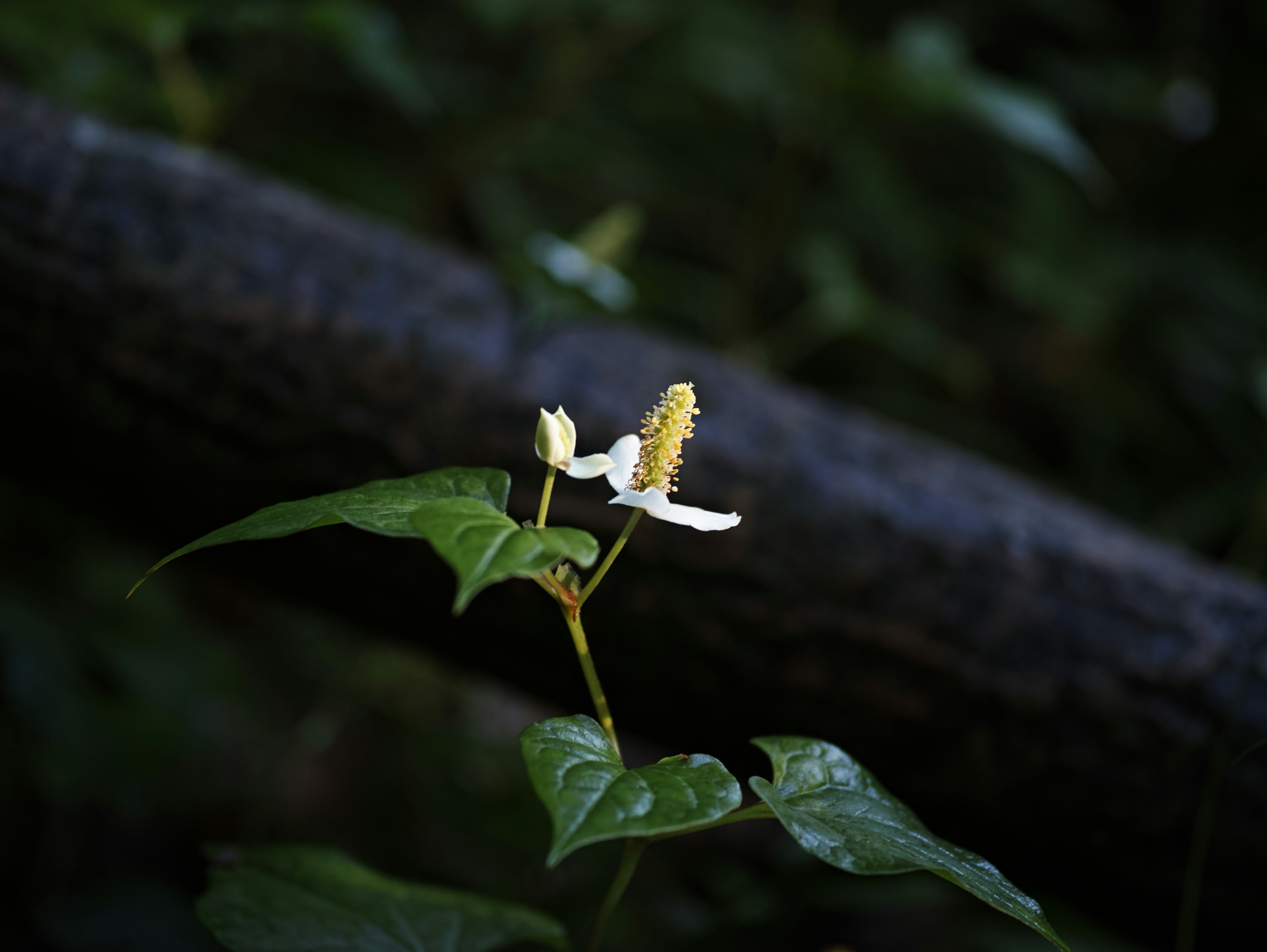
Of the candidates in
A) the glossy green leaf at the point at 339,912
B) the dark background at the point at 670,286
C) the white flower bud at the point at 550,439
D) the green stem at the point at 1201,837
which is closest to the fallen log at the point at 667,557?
the green stem at the point at 1201,837

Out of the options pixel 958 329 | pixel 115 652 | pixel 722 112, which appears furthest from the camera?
pixel 958 329

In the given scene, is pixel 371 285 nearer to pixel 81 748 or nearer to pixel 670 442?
pixel 670 442

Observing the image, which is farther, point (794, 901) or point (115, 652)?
point (115, 652)

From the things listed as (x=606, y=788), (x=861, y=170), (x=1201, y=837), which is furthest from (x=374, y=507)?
(x=861, y=170)

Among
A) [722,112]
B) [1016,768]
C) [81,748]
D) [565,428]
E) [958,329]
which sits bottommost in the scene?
[81,748]

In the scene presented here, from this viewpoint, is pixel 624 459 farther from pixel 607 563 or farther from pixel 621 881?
pixel 621 881

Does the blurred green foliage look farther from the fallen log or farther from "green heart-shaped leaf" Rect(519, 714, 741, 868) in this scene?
"green heart-shaped leaf" Rect(519, 714, 741, 868)

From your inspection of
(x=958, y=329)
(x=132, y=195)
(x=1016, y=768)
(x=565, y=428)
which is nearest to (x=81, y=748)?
(x=132, y=195)
